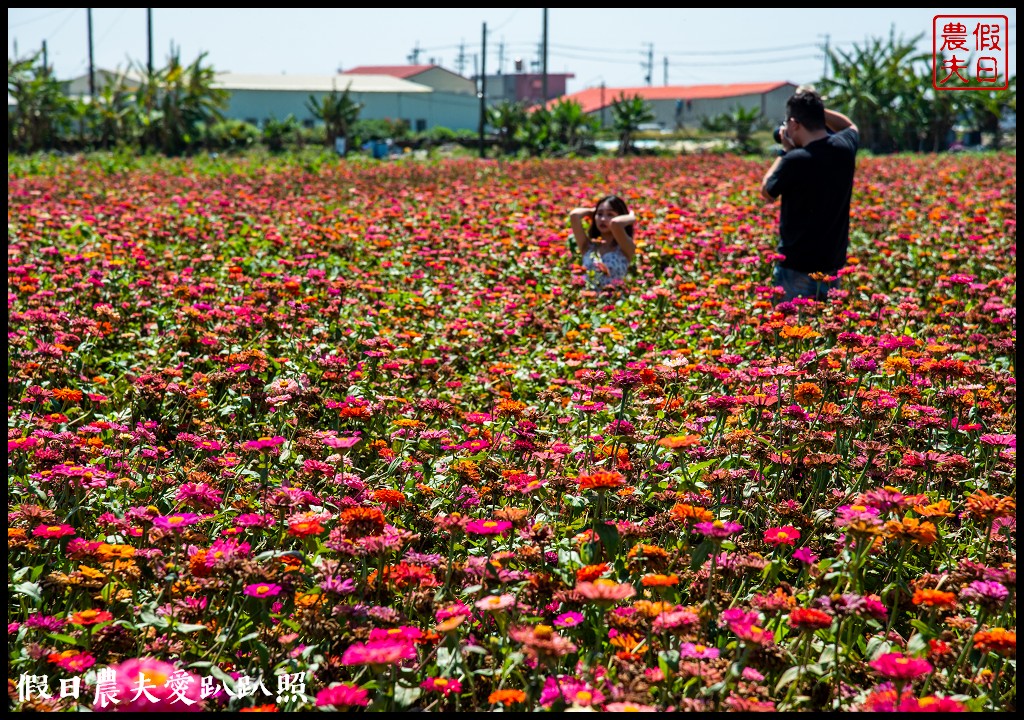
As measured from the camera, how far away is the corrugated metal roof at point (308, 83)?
2072 inches

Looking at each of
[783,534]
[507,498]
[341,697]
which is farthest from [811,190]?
[341,697]

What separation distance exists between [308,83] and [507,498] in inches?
2210

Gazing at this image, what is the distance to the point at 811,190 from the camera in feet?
17.1

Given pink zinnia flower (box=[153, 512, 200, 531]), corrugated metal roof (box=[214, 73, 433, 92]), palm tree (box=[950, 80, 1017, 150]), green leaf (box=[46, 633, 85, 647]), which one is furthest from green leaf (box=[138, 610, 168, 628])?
corrugated metal roof (box=[214, 73, 433, 92])

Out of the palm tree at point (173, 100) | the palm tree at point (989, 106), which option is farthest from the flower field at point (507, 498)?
the palm tree at point (989, 106)

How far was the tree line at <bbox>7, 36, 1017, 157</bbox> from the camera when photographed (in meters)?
27.3

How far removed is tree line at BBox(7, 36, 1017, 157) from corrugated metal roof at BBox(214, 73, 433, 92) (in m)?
17.8

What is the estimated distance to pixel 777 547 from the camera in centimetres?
297

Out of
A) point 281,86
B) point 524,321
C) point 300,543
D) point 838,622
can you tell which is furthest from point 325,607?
point 281,86

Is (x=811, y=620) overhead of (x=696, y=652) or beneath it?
overhead

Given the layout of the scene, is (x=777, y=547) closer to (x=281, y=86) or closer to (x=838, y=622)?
(x=838, y=622)

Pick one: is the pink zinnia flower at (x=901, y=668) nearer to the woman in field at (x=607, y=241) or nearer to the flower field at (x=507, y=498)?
the flower field at (x=507, y=498)

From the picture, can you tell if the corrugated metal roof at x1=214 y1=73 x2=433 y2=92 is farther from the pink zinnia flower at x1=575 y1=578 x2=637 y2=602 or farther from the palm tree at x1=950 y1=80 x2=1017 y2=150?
the pink zinnia flower at x1=575 y1=578 x2=637 y2=602

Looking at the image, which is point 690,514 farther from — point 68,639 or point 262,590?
point 68,639
